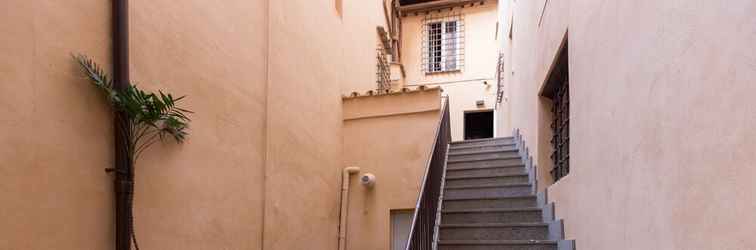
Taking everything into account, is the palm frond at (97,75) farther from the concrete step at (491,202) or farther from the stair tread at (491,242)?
the concrete step at (491,202)

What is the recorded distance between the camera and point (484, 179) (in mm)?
6031

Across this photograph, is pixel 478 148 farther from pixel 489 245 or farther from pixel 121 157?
pixel 121 157

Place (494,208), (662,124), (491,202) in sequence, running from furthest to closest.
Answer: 1. (491,202)
2. (494,208)
3. (662,124)

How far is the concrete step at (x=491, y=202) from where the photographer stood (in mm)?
5320

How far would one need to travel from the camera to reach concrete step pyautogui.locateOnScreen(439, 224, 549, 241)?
465cm

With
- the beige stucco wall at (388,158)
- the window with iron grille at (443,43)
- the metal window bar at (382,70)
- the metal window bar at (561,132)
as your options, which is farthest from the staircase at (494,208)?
the window with iron grille at (443,43)

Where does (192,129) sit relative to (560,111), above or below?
below

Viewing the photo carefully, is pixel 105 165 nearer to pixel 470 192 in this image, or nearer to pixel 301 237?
pixel 301 237

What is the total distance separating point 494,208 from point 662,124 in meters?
3.46

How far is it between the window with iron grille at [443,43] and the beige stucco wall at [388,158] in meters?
6.04

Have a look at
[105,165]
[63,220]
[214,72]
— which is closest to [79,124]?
[105,165]

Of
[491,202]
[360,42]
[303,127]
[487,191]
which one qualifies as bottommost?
[491,202]

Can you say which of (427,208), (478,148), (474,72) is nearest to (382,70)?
(474,72)

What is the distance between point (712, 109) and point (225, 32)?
3856 millimetres
